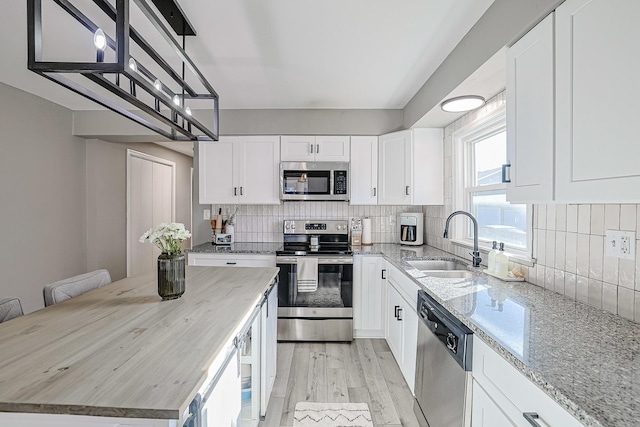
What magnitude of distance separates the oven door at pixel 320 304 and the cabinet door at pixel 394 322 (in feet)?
1.20

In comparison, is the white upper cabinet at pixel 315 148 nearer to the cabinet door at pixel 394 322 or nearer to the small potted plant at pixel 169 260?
the cabinet door at pixel 394 322

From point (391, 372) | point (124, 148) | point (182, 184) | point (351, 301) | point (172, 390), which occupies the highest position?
point (124, 148)

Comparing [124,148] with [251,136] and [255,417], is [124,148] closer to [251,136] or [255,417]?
[251,136]

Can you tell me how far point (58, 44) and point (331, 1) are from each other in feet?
6.27

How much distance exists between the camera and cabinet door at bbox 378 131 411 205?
314cm

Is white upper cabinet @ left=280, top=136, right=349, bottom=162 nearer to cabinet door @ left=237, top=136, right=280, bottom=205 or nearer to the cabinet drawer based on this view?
cabinet door @ left=237, top=136, right=280, bottom=205

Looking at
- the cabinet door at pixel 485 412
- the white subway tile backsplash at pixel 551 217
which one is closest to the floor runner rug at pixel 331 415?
the cabinet door at pixel 485 412

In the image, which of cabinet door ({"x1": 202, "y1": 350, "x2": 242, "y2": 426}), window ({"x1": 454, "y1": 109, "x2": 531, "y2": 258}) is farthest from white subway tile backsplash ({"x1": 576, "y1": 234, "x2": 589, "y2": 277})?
cabinet door ({"x1": 202, "y1": 350, "x2": 242, "y2": 426})

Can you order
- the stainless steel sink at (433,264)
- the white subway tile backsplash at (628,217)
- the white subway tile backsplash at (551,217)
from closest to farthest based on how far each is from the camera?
the white subway tile backsplash at (628,217)
the white subway tile backsplash at (551,217)
the stainless steel sink at (433,264)

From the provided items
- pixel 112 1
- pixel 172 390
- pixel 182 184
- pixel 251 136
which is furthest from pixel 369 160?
pixel 182 184

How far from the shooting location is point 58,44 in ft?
6.75

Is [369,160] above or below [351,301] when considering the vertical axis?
above

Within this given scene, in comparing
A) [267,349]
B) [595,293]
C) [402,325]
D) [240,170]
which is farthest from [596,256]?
[240,170]

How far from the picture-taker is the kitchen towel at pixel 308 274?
2.95 m
